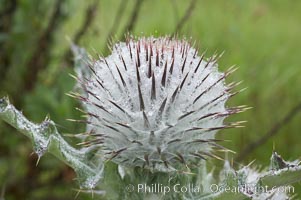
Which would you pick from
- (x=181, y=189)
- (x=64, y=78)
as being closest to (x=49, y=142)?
(x=181, y=189)

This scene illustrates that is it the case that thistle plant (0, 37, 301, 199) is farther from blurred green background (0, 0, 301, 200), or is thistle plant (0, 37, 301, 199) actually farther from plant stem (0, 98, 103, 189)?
blurred green background (0, 0, 301, 200)

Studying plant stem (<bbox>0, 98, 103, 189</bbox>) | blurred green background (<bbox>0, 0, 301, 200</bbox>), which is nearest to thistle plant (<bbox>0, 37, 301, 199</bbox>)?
plant stem (<bbox>0, 98, 103, 189</bbox>)

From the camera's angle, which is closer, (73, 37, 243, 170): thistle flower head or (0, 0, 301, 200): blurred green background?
(73, 37, 243, 170): thistle flower head

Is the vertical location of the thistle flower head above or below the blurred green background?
below

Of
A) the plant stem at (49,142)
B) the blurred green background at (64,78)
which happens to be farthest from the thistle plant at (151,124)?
the blurred green background at (64,78)

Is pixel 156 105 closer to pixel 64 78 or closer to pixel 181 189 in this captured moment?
pixel 181 189

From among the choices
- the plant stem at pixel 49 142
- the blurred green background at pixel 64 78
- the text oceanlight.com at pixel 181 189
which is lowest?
the text oceanlight.com at pixel 181 189

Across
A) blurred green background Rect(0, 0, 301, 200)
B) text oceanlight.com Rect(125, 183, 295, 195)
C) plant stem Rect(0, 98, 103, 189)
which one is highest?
blurred green background Rect(0, 0, 301, 200)

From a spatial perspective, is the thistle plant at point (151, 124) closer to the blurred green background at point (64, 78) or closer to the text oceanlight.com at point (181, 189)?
the text oceanlight.com at point (181, 189)
